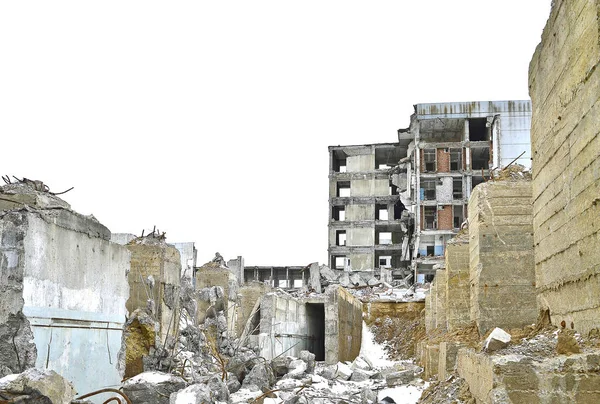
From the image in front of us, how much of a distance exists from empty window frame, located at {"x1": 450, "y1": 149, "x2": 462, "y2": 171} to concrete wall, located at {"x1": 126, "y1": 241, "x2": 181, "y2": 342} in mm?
40784

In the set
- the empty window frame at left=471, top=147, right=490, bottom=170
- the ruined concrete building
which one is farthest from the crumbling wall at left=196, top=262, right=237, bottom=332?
the empty window frame at left=471, top=147, right=490, bottom=170

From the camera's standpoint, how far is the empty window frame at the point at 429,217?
49.4m

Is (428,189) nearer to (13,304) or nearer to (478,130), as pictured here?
(478,130)

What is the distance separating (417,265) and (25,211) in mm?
44925

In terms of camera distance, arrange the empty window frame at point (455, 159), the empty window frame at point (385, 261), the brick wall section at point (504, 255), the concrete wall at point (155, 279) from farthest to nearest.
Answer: the empty window frame at point (385, 261), the empty window frame at point (455, 159), the concrete wall at point (155, 279), the brick wall section at point (504, 255)

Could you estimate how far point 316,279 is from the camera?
50.8 m

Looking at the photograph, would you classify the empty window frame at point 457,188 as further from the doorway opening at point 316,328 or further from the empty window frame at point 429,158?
the doorway opening at point 316,328

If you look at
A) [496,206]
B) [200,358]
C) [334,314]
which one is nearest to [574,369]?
[496,206]

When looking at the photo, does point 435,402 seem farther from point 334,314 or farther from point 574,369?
point 334,314

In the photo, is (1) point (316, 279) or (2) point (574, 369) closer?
(2) point (574, 369)

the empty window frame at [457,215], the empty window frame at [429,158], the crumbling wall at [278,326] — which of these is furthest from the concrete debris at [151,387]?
the empty window frame at [429,158]

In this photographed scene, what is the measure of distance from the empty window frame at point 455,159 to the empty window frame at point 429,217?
375 centimetres

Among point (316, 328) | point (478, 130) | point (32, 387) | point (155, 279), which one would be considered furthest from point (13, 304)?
point (478, 130)

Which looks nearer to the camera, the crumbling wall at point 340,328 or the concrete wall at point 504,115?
the crumbling wall at point 340,328
